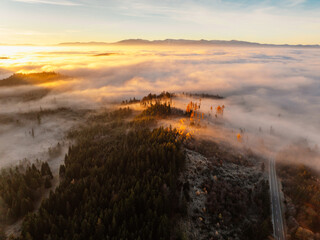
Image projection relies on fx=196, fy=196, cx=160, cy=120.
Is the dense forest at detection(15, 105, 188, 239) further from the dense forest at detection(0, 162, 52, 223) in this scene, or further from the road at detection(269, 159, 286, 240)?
the road at detection(269, 159, 286, 240)

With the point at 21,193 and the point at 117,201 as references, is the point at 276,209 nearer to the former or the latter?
the point at 117,201

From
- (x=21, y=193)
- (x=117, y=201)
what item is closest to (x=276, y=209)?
(x=117, y=201)

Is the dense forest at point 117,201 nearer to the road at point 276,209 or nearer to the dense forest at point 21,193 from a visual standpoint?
the dense forest at point 21,193

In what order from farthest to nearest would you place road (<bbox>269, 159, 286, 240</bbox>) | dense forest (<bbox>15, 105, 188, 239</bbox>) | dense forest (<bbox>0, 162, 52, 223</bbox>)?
1. road (<bbox>269, 159, 286, 240</bbox>)
2. dense forest (<bbox>0, 162, 52, 223</bbox>)
3. dense forest (<bbox>15, 105, 188, 239</bbox>)

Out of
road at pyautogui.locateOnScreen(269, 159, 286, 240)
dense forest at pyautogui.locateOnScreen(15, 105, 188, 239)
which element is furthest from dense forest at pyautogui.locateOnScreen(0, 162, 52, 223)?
road at pyautogui.locateOnScreen(269, 159, 286, 240)

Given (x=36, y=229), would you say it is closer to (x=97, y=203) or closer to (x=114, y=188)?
(x=97, y=203)

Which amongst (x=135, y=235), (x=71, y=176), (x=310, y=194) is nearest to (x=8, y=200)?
(x=71, y=176)
